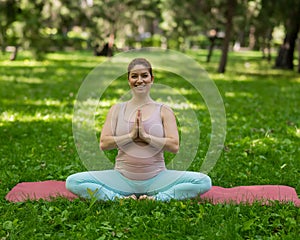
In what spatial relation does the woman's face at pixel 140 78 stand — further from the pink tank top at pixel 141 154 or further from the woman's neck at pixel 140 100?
the pink tank top at pixel 141 154

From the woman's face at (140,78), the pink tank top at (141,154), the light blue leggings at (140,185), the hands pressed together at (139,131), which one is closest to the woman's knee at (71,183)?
the light blue leggings at (140,185)

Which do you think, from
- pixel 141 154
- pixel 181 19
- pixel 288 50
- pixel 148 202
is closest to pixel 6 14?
pixel 141 154

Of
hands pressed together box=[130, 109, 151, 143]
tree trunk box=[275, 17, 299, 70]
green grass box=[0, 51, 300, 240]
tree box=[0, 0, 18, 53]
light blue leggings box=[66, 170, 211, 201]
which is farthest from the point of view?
tree trunk box=[275, 17, 299, 70]

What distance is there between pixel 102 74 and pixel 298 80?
14.2 meters

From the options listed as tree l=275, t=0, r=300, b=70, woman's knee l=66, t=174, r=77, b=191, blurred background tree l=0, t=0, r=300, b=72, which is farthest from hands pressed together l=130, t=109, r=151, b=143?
tree l=275, t=0, r=300, b=70

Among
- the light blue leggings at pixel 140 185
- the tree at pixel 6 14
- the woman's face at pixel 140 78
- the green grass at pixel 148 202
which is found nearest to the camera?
the green grass at pixel 148 202

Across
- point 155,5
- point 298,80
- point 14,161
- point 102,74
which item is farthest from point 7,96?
point 155,5

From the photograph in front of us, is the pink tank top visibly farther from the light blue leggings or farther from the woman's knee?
the woman's knee

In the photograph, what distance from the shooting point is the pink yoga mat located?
15.3ft

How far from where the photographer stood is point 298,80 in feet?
60.2

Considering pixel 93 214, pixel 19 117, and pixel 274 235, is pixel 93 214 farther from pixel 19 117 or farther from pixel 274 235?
pixel 19 117

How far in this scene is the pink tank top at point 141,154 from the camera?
180 inches

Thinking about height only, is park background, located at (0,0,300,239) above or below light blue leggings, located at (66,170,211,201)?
below

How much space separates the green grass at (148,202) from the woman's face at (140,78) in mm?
1052
